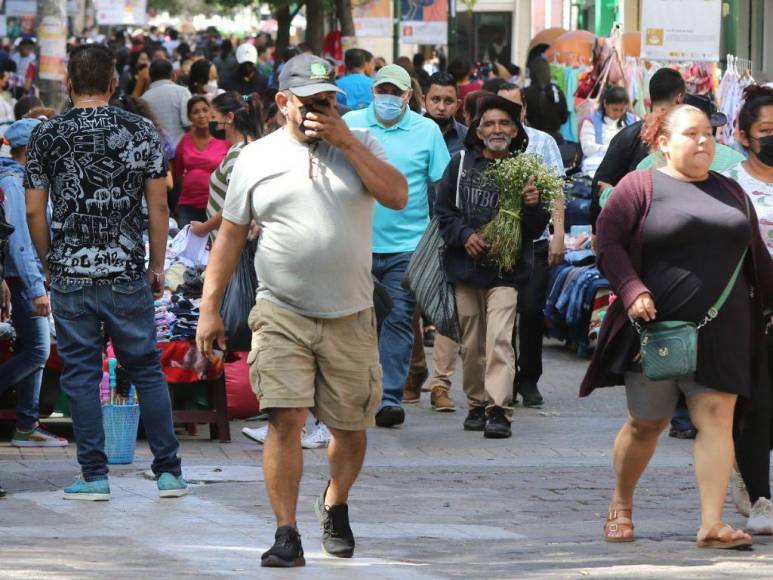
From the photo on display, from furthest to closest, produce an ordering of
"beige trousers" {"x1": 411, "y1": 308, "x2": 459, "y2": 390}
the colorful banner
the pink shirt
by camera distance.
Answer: the colorful banner → the pink shirt → "beige trousers" {"x1": 411, "y1": 308, "x2": 459, "y2": 390}

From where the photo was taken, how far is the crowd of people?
6.71 meters

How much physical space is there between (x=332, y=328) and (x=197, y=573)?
3.50 feet

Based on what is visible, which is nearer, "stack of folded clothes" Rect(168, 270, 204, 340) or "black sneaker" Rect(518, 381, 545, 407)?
"stack of folded clothes" Rect(168, 270, 204, 340)

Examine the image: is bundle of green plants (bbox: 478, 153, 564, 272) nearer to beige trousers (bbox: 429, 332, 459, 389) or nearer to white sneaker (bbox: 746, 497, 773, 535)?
beige trousers (bbox: 429, 332, 459, 389)

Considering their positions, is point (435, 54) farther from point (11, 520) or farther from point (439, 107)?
point (11, 520)

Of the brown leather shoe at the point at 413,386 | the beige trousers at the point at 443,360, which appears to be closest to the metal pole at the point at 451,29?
the brown leather shoe at the point at 413,386

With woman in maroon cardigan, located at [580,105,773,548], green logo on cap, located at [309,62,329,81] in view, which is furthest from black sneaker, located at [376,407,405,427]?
green logo on cap, located at [309,62,329,81]

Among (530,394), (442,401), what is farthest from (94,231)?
(530,394)

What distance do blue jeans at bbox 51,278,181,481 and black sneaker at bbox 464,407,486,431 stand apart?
9.45 feet

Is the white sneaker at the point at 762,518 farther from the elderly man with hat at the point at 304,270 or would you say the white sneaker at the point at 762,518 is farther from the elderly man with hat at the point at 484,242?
the elderly man with hat at the point at 484,242

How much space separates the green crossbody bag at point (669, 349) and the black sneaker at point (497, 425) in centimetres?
357

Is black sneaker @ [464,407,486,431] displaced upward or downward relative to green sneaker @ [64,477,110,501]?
downward

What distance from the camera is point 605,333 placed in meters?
7.32

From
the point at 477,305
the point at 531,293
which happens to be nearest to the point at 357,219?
the point at 477,305
